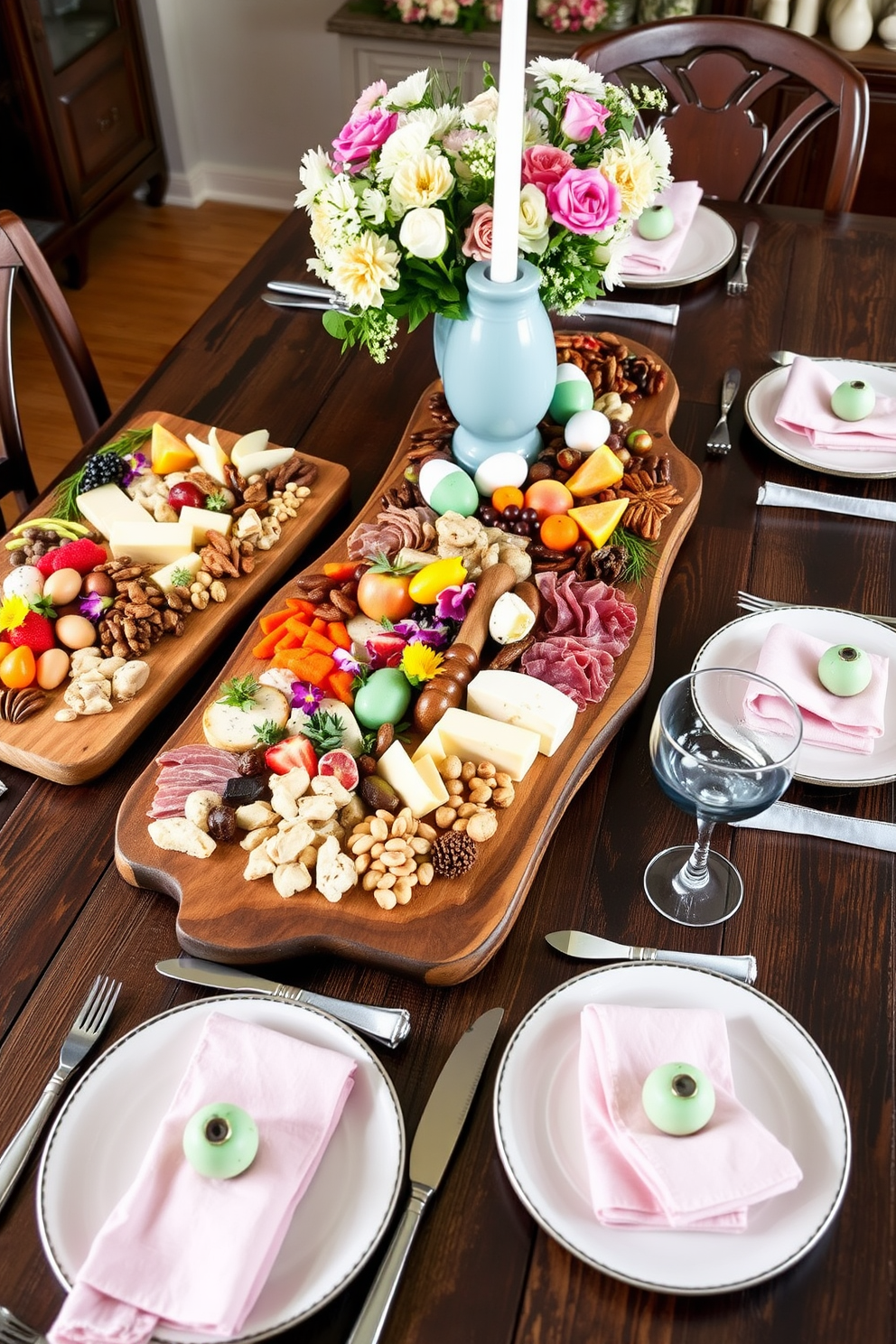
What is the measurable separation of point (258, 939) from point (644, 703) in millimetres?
589

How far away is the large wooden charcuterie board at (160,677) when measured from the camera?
1.35m

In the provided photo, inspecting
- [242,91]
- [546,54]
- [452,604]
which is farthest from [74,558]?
[242,91]

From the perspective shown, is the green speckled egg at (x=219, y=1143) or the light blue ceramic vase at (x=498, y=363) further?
the light blue ceramic vase at (x=498, y=363)

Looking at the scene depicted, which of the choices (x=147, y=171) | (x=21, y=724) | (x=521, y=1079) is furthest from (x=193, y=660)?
(x=147, y=171)

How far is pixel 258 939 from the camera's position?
1.17m

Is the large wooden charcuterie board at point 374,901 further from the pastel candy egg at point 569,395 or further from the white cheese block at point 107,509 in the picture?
the pastel candy egg at point 569,395

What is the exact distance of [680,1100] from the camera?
969mm

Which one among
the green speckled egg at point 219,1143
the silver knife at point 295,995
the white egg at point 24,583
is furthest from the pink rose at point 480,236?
the green speckled egg at point 219,1143

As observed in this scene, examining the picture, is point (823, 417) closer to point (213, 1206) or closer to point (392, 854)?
A: point (392, 854)

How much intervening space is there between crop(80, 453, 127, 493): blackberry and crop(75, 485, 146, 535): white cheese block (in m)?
0.02

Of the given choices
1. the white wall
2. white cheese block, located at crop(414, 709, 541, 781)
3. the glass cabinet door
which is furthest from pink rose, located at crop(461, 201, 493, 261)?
the white wall

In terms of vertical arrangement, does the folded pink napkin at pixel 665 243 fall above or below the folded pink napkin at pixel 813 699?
above

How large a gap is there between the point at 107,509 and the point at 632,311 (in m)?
1.03

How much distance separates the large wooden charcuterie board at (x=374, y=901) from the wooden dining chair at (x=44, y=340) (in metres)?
0.93
